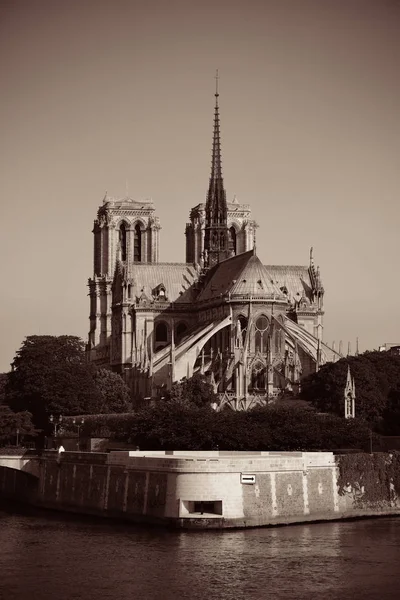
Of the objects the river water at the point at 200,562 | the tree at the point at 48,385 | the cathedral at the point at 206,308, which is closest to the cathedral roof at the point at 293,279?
the cathedral at the point at 206,308

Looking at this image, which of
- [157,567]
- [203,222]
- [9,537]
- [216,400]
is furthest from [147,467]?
[203,222]

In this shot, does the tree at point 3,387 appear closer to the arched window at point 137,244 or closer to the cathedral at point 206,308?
the cathedral at point 206,308

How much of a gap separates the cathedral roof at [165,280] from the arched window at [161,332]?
2460 millimetres

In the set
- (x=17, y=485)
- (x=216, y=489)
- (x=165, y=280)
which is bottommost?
(x=216, y=489)

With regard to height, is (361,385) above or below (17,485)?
above

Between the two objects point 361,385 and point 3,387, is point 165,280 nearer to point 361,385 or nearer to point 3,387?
point 3,387

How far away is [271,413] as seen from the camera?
89125 mm

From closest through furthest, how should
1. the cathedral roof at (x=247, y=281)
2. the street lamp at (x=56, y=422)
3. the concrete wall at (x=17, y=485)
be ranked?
the concrete wall at (x=17, y=485) → the street lamp at (x=56, y=422) → the cathedral roof at (x=247, y=281)

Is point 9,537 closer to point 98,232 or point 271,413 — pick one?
point 271,413

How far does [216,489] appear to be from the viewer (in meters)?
70.2

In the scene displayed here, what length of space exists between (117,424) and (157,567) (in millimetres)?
34014

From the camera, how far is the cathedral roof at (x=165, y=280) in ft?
474

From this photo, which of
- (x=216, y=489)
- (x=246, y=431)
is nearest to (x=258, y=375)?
(x=246, y=431)

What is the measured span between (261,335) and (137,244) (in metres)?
32.1
